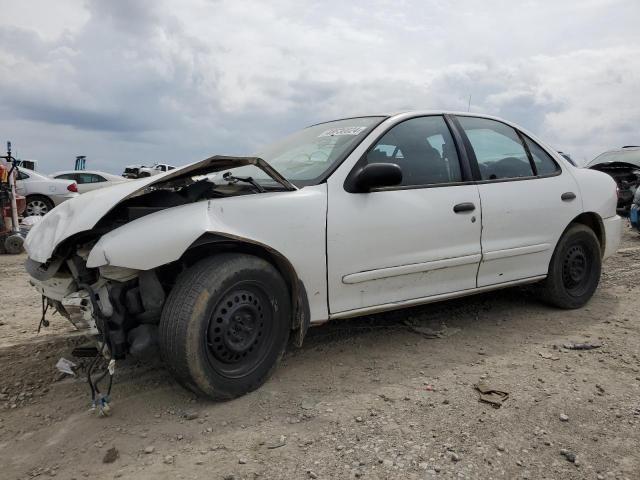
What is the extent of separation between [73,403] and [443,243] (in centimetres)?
245

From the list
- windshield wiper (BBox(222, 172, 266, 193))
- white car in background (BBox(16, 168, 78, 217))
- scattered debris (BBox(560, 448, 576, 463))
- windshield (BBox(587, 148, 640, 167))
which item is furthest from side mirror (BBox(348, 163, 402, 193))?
white car in background (BBox(16, 168, 78, 217))

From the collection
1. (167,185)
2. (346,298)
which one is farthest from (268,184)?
(346,298)

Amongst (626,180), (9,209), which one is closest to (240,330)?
(9,209)

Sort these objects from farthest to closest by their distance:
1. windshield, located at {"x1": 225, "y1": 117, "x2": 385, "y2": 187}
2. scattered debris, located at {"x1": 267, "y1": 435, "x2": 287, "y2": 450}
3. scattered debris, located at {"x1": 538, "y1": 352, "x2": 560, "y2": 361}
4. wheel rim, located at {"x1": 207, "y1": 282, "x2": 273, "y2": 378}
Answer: scattered debris, located at {"x1": 538, "y1": 352, "x2": 560, "y2": 361} < windshield, located at {"x1": 225, "y1": 117, "x2": 385, "y2": 187} < wheel rim, located at {"x1": 207, "y1": 282, "x2": 273, "y2": 378} < scattered debris, located at {"x1": 267, "y1": 435, "x2": 287, "y2": 450}

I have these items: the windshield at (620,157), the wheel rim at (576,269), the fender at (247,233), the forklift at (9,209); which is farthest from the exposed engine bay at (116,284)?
the windshield at (620,157)

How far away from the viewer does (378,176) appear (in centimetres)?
305

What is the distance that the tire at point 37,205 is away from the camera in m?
11.2

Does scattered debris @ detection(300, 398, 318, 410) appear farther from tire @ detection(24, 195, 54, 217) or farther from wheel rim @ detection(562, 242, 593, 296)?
tire @ detection(24, 195, 54, 217)

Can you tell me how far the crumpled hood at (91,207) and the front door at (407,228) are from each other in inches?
18.4

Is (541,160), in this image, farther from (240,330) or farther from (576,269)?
(240,330)

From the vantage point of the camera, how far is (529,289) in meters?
4.86

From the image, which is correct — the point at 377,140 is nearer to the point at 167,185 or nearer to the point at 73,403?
the point at 167,185

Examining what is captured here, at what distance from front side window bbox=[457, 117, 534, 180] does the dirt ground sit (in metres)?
1.24

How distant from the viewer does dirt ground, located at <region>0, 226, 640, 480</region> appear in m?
2.23
